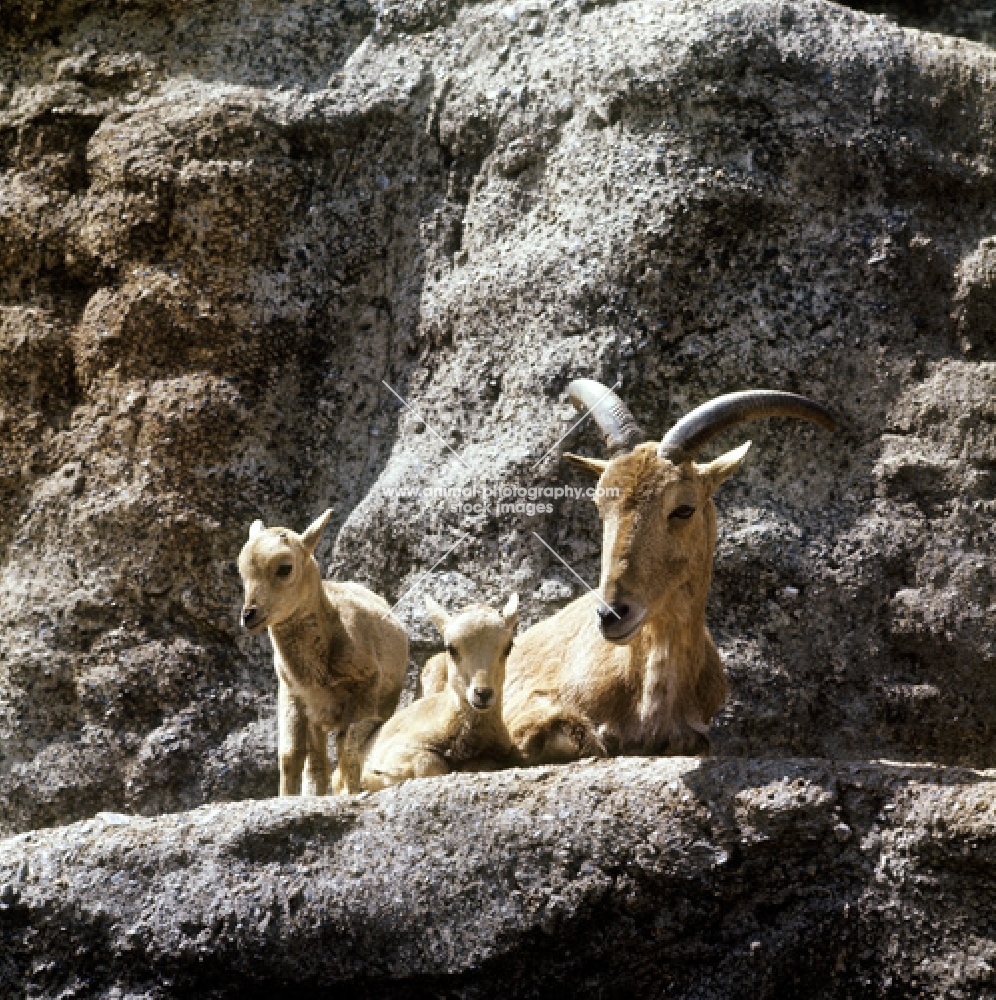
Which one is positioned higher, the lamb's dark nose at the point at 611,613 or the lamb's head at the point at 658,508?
the lamb's head at the point at 658,508

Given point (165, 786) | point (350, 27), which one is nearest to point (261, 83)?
point (350, 27)

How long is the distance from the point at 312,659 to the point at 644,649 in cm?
95

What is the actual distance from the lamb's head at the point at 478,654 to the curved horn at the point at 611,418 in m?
0.58

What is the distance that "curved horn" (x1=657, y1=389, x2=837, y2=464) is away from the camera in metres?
4.99

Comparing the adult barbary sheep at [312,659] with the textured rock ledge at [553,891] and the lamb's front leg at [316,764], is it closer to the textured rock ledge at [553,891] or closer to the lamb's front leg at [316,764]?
the lamb's front leg at [316,764]

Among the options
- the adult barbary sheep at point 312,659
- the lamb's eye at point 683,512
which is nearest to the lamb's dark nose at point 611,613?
the lamb's eye at point 683,512

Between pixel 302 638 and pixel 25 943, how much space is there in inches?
44.2

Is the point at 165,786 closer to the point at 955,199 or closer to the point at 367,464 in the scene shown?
the point at 367,464

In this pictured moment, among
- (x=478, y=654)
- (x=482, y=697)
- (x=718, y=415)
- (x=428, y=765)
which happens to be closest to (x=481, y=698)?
(x=482, y=697)

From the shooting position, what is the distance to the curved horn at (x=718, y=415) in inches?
196

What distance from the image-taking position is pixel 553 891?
175 inches

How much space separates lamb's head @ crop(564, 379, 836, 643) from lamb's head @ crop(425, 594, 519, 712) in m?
0.35

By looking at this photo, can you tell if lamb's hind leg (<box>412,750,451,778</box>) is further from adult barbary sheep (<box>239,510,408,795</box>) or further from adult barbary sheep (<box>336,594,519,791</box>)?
adult barbary sheep (<box>239,510,408,795</box>)

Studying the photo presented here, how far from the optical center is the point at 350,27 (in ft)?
24.2
